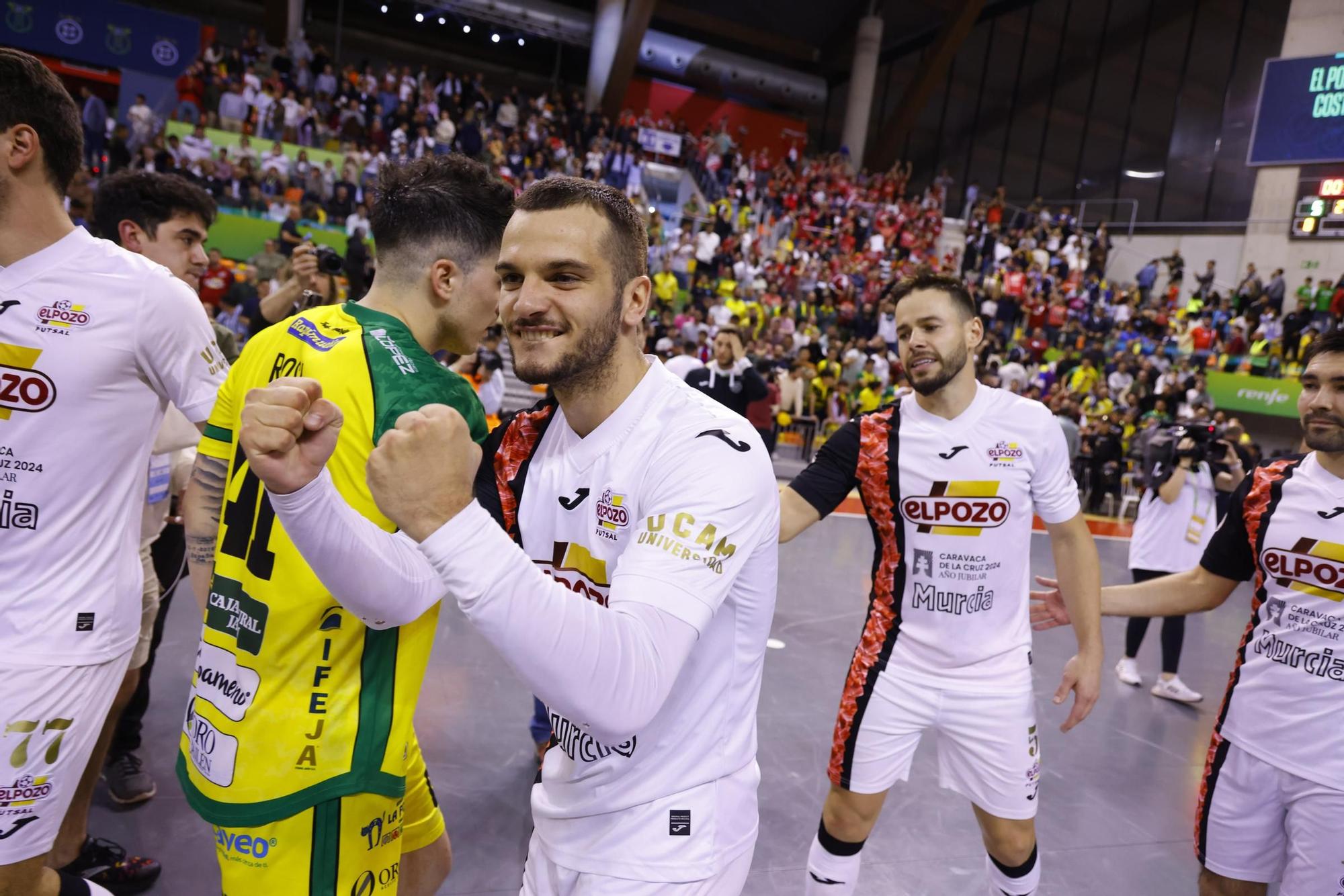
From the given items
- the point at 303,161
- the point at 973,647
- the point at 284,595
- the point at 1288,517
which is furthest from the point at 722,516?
the point at 303,161

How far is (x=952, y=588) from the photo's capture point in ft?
9.93

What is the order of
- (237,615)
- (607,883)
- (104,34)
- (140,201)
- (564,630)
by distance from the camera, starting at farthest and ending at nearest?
1. (104,34)
2. (140,201)
3. (237,615)
4. (607,883)
5. (564,630)

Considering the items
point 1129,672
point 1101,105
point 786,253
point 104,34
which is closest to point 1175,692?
point 1129,672

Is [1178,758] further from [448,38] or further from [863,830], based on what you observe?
[448,38]

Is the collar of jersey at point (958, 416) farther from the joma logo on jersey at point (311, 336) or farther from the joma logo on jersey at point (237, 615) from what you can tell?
the joma logo on jersey at point (237, 615)

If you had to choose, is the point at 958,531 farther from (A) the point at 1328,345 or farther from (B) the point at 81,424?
(B) the point at 81,424

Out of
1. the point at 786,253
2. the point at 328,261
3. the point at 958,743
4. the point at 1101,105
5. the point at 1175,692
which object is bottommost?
the point at 1175,692

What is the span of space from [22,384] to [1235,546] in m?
3.56

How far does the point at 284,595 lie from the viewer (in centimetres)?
179

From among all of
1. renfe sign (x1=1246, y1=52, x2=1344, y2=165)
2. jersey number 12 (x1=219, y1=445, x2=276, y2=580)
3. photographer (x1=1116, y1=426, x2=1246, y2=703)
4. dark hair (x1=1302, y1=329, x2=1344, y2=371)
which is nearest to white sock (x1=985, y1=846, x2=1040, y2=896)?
dark hair (x1=1302, y1=329, x2=1344, y2=371)

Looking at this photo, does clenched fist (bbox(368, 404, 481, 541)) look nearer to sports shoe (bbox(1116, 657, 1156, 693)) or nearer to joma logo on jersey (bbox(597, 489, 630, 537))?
joma logo on jersey (bbox(597, 489, 630, 537))

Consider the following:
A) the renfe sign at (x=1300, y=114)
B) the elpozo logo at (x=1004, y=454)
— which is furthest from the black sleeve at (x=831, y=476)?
the renfe sign at (x=1300, y=114)

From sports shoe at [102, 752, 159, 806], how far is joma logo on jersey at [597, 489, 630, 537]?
2.85 metres

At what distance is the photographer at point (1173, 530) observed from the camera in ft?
19.5
